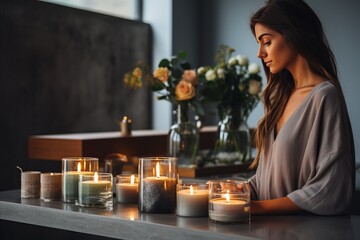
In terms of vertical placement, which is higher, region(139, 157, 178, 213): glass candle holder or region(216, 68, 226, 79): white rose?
region(216, 68, 226, 79): white rose

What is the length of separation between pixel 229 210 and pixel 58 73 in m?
3.09

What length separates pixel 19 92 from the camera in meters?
3.93

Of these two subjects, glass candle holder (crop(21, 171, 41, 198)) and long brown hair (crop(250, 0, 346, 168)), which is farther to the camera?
glass candle holder (crop(21, 171, 41, 198))

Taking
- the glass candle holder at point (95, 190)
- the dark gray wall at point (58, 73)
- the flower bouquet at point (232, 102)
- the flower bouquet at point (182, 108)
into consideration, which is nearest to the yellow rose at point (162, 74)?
the flower bouquet at point (182, 108)

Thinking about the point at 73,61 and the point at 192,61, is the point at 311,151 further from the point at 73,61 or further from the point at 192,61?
the point at 192,61

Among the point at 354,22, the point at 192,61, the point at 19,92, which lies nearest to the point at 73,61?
the point at 19,92

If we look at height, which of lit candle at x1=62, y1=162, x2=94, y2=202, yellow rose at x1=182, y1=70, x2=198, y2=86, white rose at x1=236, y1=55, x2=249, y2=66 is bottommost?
lit candle at x1=62, y1=162, x2=94, y2=202

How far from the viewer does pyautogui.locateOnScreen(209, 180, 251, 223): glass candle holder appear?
4.44 feet

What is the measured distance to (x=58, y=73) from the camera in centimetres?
425

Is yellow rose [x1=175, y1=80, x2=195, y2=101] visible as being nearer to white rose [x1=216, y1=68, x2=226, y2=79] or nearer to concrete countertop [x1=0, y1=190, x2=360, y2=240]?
white rose [x1=216, y1=68, x2=226, y2=79]

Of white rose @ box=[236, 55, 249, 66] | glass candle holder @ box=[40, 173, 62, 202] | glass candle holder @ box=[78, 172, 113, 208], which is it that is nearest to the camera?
glass candle holder @ box=[78, 172, 113, 208]

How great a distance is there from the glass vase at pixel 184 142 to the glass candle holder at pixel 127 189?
1336mm

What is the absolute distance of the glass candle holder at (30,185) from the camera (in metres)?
1.72

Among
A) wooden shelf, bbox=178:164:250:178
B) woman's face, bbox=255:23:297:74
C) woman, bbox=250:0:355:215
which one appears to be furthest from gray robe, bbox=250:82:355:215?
wooden shelf, bbox=178:164:250:178
